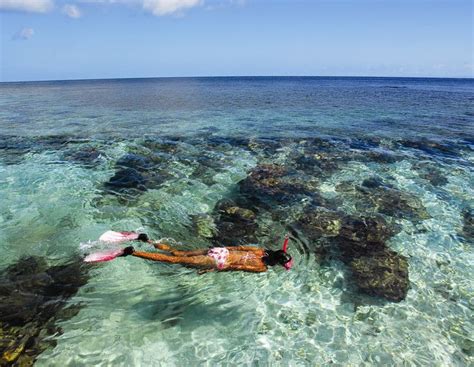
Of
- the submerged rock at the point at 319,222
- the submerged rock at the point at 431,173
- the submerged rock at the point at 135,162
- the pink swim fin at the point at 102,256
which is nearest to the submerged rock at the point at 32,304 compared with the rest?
the pink swim fin at the point at 102,256

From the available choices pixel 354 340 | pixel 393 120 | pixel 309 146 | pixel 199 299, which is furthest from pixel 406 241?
pixel 393 120

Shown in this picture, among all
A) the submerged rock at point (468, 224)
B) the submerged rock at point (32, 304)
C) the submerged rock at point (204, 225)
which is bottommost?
the submerged rock at point (468, 224)

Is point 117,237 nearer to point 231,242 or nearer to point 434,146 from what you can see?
point 231,242

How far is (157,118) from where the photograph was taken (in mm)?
35969

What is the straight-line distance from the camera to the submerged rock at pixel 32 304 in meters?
7.14

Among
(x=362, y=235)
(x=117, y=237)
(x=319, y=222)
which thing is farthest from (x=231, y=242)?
(x=362, y=235)

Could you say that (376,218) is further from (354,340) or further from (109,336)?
(109,336)

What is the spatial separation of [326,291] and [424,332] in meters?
2.39

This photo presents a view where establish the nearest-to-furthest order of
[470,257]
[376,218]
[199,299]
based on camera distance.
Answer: [199,299] < [470,257] < [376,218]

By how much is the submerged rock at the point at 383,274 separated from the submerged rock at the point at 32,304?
302 inches

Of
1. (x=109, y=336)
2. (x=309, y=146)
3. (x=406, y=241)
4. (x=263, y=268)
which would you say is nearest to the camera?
(x=109, y=336)

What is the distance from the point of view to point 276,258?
9273mm

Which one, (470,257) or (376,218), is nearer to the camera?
(470,257)

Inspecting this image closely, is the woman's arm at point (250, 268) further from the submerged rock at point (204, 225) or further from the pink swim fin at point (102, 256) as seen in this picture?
the pink swim fin at point (102, 256)
